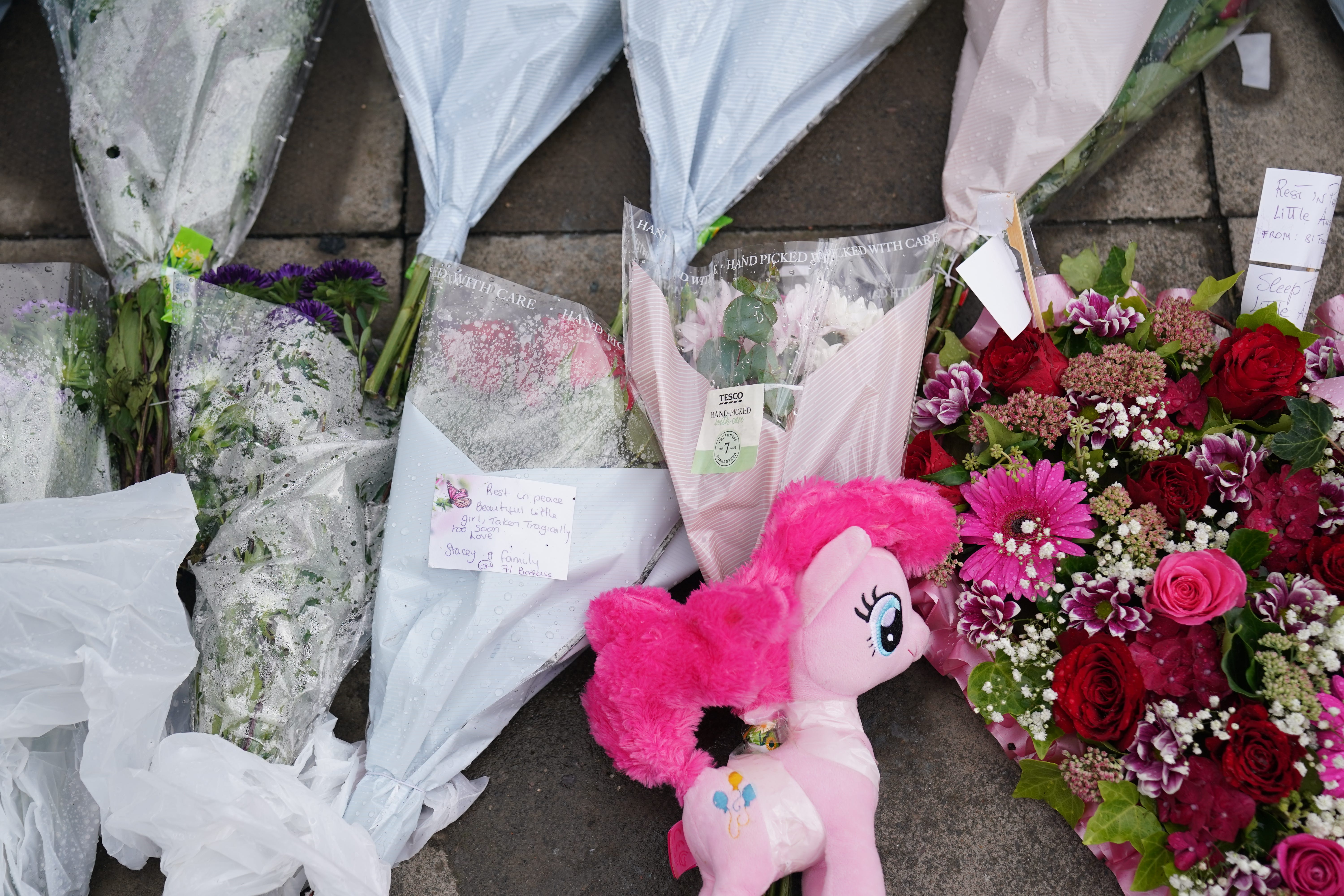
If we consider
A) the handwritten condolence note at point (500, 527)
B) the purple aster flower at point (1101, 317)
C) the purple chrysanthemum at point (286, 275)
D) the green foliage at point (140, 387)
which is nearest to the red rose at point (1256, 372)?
the purple aster flower at point (1101, 317)

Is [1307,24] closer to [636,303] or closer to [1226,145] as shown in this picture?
[1226,145]

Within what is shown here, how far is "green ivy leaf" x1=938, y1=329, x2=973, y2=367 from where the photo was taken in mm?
1353

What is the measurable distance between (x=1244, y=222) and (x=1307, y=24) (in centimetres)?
43

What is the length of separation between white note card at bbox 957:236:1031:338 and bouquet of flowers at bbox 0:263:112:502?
130 centimetres

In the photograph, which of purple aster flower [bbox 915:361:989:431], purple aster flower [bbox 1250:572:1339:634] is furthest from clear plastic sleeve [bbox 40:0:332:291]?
purple aster flower [bbox 1250:572:1339:634]

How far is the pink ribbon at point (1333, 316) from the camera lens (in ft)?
4.41

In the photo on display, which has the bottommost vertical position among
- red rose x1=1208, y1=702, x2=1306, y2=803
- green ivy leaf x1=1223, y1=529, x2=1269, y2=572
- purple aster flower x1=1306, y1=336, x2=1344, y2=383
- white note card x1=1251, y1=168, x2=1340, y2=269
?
red rose x1=1208, y1=702, x2=1306, y2=803

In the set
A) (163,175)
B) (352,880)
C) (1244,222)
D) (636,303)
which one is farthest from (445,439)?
(1244,222)

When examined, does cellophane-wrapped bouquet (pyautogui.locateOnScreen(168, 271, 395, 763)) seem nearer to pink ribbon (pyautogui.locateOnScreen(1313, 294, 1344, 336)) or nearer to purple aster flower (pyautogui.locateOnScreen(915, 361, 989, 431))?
purple aster flower (pyautogui.locateOnScreen(915, 361, 989, 431))

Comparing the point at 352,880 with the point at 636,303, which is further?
the point at 636,303

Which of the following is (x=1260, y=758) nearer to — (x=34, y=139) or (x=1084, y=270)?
(x=1084, y=270)

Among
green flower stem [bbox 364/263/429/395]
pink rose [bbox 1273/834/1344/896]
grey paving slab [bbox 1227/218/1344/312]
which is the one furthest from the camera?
grey paving slab [bbox 1227/218/1344/312]

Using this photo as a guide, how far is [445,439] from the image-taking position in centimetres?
126

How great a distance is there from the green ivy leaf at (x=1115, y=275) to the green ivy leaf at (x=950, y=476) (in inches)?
14.2
